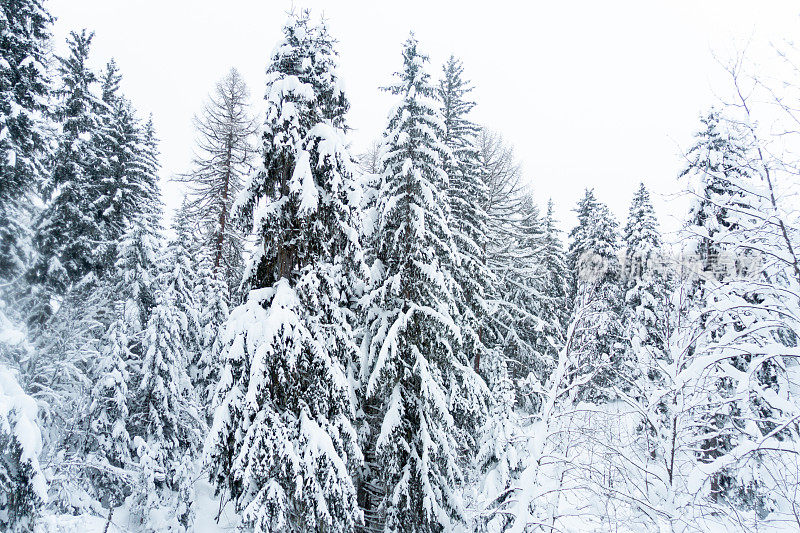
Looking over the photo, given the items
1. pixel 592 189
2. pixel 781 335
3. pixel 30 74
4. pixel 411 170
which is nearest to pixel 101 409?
pixel 30 74

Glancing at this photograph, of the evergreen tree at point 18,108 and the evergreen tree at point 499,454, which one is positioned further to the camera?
the evergreen tree at point 18,108

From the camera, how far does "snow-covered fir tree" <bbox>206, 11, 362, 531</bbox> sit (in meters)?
8.59

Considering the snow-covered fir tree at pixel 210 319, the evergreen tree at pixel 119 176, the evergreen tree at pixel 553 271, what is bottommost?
the snow-covered fir tree at pixel 210 319

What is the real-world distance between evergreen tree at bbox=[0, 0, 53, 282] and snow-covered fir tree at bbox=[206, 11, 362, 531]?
681 cm

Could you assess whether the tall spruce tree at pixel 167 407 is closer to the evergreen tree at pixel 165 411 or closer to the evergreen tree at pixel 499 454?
the evergreen tree at pixel 165 411

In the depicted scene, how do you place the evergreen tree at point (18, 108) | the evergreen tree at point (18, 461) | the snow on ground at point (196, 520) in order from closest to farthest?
the evergreen tree at point (18, 461), the snow on ground at point (196, 520), the evergreen tree at point (18, 108)

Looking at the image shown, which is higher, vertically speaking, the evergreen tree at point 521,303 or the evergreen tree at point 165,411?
the evergreen tree at point 521,303

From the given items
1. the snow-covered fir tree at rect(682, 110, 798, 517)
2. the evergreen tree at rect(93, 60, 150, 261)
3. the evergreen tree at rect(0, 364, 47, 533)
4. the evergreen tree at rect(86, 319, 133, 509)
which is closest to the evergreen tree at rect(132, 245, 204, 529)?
the evergreen tree at rect(86, 319, 133, 509)

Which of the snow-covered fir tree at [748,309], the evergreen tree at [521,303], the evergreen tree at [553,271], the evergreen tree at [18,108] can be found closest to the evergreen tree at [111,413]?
the evergreen tree at [18,108]

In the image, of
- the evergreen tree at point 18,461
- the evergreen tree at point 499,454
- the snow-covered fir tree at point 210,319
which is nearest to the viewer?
the evergreen tree at point 18,461

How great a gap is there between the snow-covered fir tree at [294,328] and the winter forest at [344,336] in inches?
2.4

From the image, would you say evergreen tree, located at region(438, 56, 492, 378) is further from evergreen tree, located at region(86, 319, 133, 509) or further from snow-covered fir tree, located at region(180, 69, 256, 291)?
evergreen tree, located at region(86, 319, 133, 509)

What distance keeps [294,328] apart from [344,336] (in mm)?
1441

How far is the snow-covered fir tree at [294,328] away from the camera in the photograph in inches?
338
